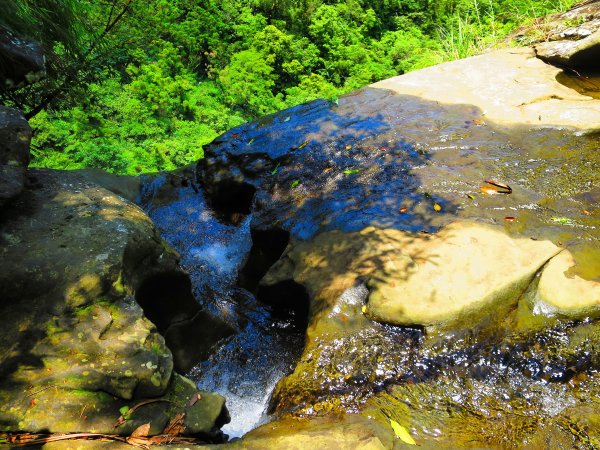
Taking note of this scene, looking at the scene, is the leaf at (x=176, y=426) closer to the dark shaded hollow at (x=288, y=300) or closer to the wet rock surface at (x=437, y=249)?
the wet rock surface at (x=437, y=249)

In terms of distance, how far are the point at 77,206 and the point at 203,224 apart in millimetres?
2621

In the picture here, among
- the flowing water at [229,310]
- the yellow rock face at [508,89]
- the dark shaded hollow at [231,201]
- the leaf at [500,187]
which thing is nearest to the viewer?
the flowing water at [229,310]

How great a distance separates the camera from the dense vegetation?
7824 mm

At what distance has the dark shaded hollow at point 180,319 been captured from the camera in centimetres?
382

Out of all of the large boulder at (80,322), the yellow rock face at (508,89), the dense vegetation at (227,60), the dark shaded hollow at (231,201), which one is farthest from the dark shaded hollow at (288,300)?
the dense vegetation at (227,60)

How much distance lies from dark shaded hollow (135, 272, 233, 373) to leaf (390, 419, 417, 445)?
217 cm

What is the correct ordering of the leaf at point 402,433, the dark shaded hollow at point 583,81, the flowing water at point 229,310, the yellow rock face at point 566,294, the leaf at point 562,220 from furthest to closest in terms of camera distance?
the dark shaded hollow at point 583,81
the leaf at point 562,220
the flowing water at point 229,310
the yellow rock face at point 566,294
the leaf at point 402,433

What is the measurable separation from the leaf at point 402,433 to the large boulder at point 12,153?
316 cm

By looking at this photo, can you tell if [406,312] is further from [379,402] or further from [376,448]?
[376,448]

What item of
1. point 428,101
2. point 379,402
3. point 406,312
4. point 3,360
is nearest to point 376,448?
point 379,402

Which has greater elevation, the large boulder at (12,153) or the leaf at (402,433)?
the large boulder at (12,153)

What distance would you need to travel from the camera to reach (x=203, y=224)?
622cm

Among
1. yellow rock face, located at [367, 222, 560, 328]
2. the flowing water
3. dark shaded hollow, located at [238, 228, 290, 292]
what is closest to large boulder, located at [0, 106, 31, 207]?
the flowing water

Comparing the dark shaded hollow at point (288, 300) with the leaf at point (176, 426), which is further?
the dark shaded hollow at point (288, 300)
